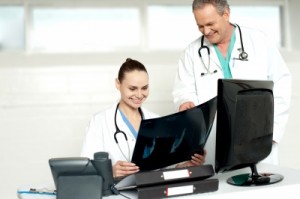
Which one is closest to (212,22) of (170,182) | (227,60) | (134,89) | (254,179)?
(227,60)

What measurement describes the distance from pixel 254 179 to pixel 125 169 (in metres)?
0.43

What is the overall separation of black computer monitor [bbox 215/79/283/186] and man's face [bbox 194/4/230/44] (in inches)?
19.5

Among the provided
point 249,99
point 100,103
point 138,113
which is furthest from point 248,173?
point 100,103

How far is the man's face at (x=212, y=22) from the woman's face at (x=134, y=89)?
335mm

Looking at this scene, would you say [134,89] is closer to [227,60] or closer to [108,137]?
[108,137]

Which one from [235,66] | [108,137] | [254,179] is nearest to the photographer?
[254,179]

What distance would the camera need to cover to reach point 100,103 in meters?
2.82

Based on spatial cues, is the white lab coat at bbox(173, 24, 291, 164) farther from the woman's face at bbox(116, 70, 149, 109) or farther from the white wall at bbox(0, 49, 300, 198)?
the white wall at bbox(0, 49, 300, 198)

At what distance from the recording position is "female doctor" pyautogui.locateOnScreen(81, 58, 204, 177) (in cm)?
182

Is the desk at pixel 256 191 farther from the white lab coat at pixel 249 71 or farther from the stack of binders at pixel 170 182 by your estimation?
the white lab coat at pixel 249 71

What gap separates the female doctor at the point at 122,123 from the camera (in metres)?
1.82

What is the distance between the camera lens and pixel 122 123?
1.85 metres

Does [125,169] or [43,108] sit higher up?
[43,108]

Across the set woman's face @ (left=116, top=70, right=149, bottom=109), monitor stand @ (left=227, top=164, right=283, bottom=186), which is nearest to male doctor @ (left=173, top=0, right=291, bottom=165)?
woman's face @ (left=116, top=70, right=149, bottom=109)
